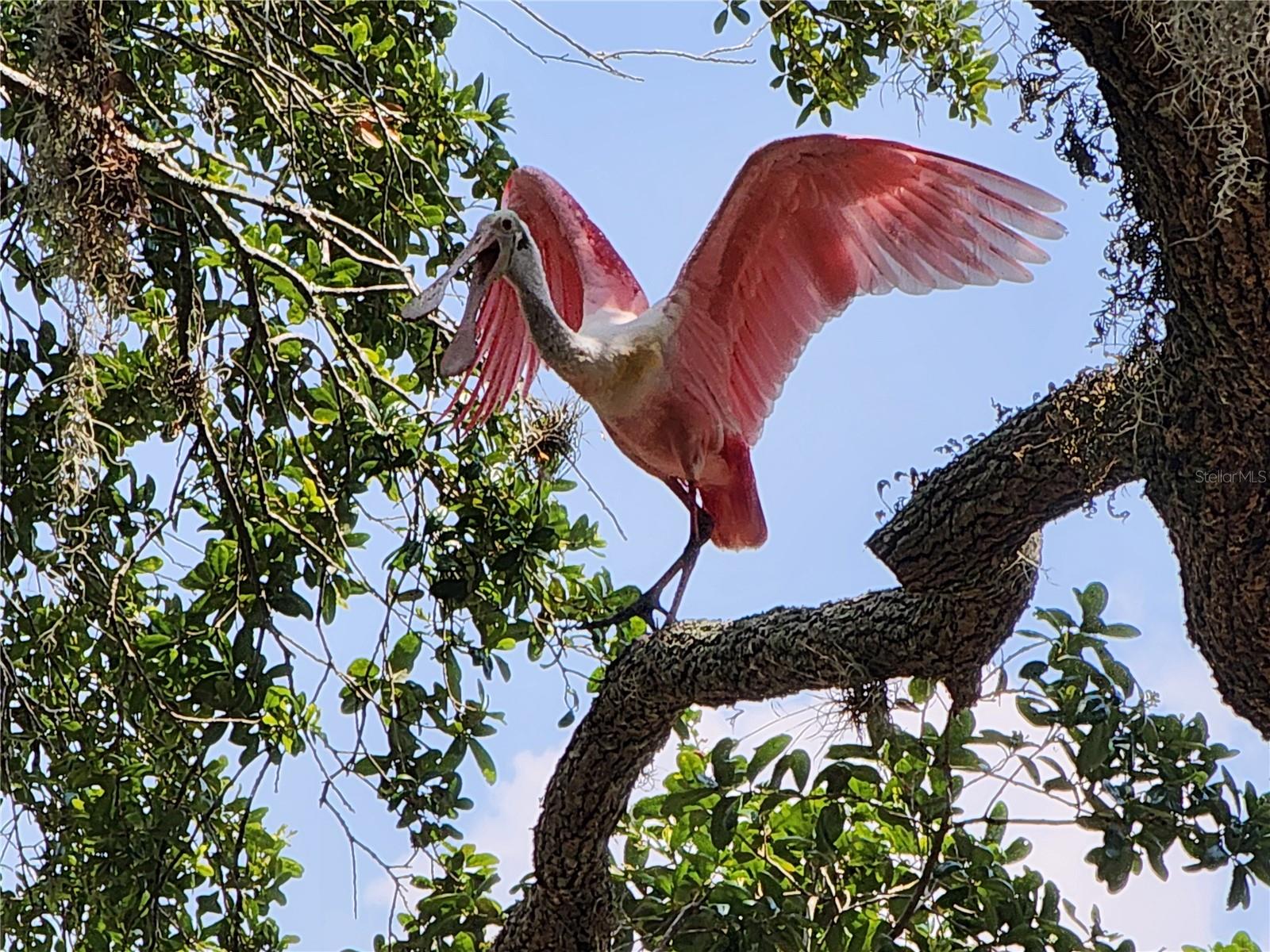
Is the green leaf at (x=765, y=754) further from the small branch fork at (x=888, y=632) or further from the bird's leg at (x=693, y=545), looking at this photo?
the bird's leg at (x=693, y=545)

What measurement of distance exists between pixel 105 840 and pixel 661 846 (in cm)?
110

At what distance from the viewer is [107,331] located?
275 centimetres

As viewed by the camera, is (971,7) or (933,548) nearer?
(933,548)

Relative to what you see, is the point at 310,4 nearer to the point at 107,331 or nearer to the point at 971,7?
the point at 107,331

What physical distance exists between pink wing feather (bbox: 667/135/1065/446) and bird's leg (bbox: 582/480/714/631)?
0.22m

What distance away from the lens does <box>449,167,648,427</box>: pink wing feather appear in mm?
3873

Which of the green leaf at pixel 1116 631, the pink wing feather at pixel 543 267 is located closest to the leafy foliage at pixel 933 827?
the green leaf at pixel 1116 631

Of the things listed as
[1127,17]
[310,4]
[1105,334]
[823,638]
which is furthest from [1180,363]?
[310,4]

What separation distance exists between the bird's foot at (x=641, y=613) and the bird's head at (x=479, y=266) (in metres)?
0.61

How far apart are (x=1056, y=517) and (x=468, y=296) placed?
1.41m

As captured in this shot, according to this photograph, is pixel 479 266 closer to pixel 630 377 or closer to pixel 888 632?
pixel 630 377

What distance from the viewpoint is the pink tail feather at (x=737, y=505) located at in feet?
12.1

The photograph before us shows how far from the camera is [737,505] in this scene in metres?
3.75

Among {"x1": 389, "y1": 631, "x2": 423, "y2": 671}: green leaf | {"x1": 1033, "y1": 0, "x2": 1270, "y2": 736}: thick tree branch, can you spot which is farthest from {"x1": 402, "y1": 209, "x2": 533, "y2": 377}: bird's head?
{"x1": 1033, "y1": 0, "x2": 1270, "y2": 736}: thick tree branch
